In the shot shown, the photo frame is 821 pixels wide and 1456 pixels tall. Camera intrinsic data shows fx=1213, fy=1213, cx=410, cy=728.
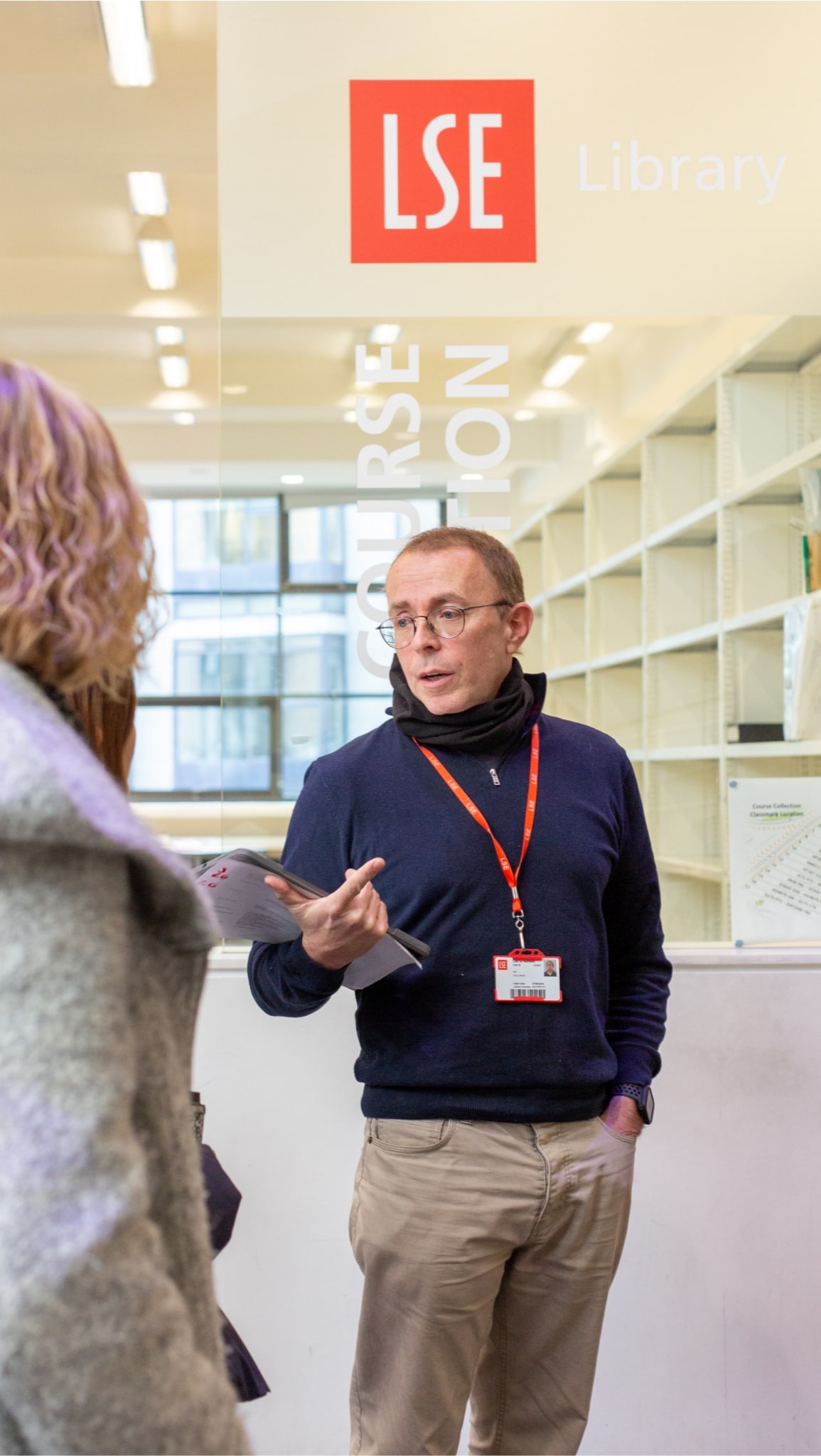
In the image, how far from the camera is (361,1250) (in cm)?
163

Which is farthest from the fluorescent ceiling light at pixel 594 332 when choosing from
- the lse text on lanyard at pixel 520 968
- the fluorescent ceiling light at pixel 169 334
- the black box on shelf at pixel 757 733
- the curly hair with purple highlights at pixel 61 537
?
the fluorescent ceiling light at pixel 169 334

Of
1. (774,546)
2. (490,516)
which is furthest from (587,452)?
(774,546)

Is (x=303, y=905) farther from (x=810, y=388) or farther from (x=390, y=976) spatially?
(x=810, y=388)

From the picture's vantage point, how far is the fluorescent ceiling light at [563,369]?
8.12 feet

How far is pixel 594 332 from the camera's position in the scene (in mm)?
2461

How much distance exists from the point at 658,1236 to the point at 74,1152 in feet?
6.27

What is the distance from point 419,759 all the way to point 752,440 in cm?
124

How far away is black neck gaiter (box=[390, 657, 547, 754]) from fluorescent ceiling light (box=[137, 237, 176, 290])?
13.1 ft

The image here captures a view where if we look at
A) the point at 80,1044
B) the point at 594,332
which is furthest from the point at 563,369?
the point at 80,1044

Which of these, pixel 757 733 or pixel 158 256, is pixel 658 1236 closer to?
pixel 757 733

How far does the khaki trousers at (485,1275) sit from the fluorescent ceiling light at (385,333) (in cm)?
152

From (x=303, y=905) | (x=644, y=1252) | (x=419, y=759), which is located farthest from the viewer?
(x=644, y=1252)

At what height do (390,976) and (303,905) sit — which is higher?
(303,905)

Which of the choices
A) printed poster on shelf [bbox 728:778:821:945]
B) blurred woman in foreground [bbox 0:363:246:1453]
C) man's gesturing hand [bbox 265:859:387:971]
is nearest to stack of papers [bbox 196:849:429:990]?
man's gesturing hand [bbox 265:859:387:971]
